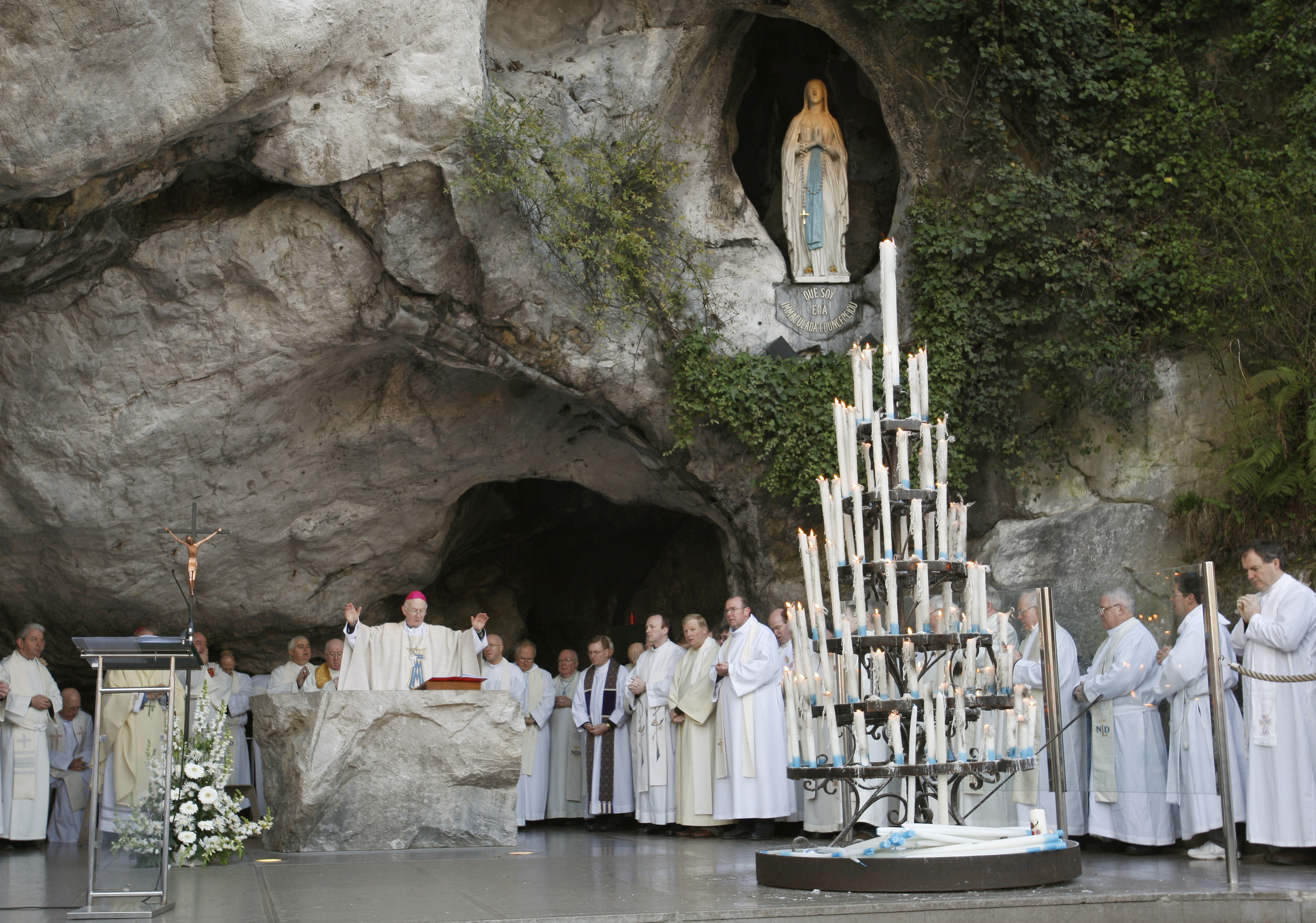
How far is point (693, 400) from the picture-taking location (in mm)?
10805

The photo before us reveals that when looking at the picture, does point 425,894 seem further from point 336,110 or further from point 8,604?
point 8,604

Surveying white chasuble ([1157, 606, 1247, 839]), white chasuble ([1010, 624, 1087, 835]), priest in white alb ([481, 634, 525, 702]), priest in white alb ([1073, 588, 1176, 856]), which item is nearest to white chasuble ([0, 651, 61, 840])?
priest in white alb ([481, 634, 525, 702])

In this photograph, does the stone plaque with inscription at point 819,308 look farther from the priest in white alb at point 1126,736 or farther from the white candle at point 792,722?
the white candle at point 792,722

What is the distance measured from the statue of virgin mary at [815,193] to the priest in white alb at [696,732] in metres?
3.73

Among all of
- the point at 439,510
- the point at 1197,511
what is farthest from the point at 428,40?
the point at 1197,511

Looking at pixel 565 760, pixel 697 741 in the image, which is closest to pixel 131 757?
pixel 697 741

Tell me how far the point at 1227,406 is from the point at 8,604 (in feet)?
38.7

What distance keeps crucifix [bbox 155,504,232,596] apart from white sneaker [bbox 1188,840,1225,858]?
6.44m

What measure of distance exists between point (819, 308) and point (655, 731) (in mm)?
4200

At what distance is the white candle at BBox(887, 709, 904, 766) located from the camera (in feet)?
16.8

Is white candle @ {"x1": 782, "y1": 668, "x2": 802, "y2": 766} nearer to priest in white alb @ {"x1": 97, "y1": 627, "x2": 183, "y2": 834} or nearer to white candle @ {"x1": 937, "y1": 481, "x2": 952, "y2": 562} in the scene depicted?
white candle @ {"x1": 937, "y1": 481, "x2": 952, "y2": 562}

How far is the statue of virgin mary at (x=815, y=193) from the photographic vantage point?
37.7 ft

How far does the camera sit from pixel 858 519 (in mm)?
5270

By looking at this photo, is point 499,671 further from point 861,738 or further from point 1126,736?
point 861,738
